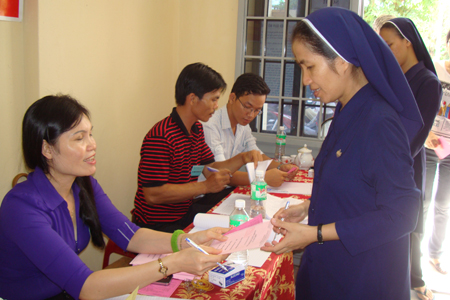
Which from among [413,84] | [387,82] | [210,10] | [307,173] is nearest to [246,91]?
[307,173]

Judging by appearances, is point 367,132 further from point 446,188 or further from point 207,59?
point 207,59

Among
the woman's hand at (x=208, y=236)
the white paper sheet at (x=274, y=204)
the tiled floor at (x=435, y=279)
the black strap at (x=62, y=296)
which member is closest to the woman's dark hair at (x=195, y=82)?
the white paper sheet at (x=274, y=204)

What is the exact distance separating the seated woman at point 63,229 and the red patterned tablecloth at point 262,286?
8 cm

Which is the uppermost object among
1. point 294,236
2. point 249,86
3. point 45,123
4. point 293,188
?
point 249,86

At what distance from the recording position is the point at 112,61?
9.25ft

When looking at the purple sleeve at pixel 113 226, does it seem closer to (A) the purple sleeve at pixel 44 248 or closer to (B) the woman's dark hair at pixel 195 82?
(A) the purple sleeve at pixel 44 248

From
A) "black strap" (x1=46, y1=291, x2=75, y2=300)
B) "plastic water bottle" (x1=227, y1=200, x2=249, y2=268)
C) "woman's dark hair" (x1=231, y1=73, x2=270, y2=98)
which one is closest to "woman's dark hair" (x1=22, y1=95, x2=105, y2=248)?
"black strap" (x1=46, y1=291, x2=75, y2=300)

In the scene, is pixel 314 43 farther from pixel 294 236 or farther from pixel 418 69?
pixel 418 69

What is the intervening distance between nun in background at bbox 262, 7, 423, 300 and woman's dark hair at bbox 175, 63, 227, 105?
1227 millimetres

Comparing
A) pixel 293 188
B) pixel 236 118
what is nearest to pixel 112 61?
pixel 236 118

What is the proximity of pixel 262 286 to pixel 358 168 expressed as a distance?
22.8 inches

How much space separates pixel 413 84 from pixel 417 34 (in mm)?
336

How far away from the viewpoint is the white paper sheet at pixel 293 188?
2.50 meters

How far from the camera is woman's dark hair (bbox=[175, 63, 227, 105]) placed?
2398 mm
